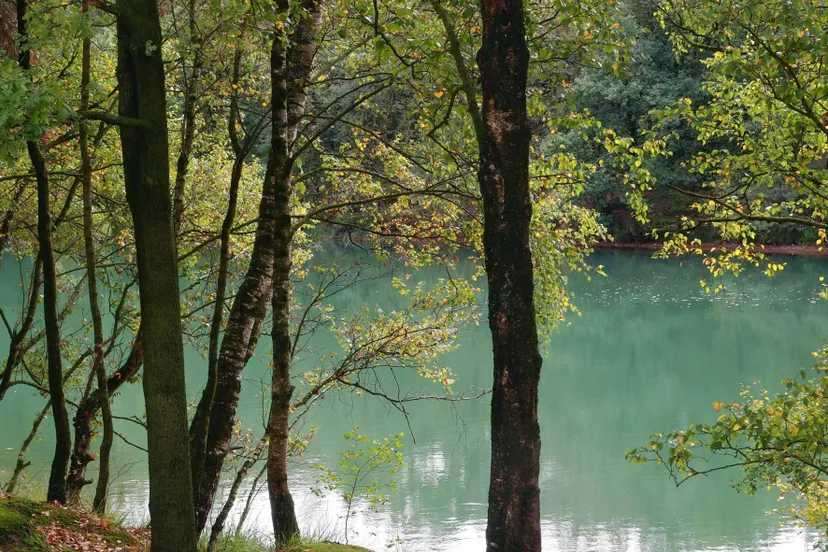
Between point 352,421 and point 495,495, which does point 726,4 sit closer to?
point 495,495

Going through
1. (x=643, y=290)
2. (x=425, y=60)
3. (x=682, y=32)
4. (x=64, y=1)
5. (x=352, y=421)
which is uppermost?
(x=643, y=290)

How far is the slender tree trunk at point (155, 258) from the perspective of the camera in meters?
4.22

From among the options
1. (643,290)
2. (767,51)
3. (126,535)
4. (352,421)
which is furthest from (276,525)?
(643,290)

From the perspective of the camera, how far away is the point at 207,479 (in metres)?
6.31

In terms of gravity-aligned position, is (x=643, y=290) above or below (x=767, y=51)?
above

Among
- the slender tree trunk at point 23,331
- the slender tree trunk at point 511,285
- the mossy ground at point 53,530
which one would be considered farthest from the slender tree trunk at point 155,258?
the slender tree trunk at point 23,331

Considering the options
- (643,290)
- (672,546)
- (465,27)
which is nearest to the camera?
(465,27)

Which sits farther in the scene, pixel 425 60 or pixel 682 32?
pixel 682 32

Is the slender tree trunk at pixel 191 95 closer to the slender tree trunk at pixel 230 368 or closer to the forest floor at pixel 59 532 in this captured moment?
the slender tree trunk at pixel 230 368

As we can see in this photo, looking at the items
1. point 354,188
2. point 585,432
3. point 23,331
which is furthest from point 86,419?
point 585,432

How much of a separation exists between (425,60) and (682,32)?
10.9 ft

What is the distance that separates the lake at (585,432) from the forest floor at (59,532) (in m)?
2.58

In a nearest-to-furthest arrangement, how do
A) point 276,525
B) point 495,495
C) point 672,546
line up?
point 495,495 < point 276,525 < point 672,546

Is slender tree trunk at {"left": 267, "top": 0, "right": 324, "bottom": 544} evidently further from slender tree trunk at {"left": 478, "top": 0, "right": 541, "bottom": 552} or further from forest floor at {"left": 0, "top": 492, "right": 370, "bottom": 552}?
slender tree trunk at {"left": 478, "top": 0, "right": 541, "bottom": 552}
